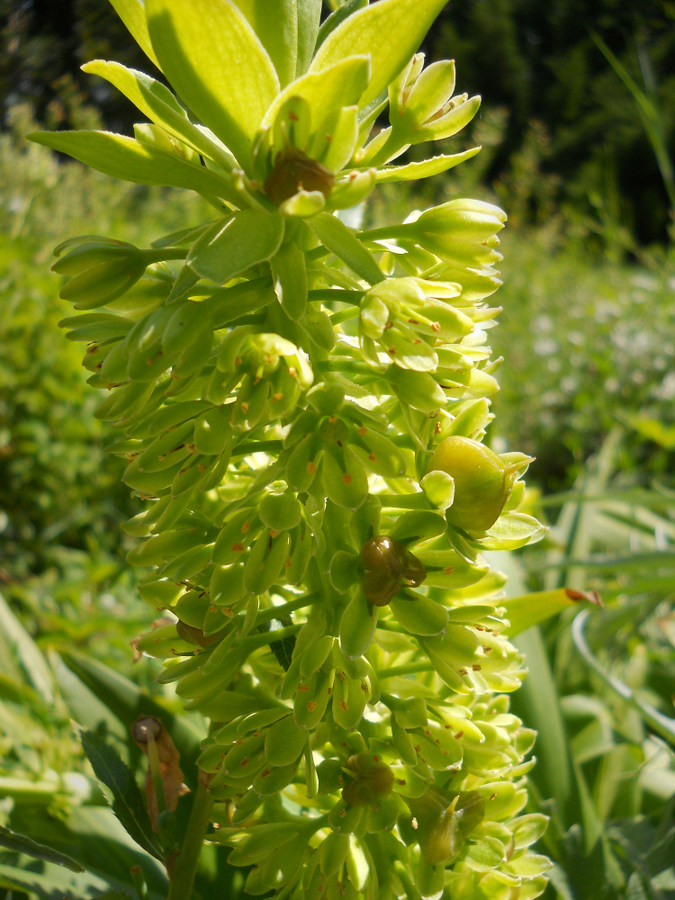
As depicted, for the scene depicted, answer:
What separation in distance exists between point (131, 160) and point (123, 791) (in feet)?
2.16

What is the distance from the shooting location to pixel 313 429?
2.16ft

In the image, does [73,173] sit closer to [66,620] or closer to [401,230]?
[66,620]

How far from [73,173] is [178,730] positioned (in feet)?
13.1

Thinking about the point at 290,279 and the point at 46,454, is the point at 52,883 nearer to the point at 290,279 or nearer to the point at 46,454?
the point at 290,279

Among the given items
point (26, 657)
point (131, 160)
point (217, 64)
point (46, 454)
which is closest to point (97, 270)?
point (131, 160)

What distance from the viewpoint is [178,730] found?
1.05m

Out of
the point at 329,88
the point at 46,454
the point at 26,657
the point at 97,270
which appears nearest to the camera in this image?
the point at 329,88

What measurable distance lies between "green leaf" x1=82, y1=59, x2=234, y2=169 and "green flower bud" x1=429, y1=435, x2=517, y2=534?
0.33 m

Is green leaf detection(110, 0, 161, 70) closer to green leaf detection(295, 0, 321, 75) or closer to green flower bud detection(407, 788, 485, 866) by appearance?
green leaf detection(295, 0, 321, 75)

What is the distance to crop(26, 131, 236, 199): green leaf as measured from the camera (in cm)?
64

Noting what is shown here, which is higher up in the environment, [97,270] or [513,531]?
[97,270]

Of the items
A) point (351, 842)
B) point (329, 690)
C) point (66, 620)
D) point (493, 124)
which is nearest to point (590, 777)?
point (351, 842)

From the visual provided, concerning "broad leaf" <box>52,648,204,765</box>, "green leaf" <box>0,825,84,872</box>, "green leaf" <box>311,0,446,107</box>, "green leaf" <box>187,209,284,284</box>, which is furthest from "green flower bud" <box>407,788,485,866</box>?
"green leaf" <box>311,0,446,107</box>

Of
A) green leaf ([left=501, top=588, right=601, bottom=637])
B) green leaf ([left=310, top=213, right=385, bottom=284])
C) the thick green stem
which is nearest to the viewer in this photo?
green leaf ([left=310, top=213, right=385, bottom=284])
